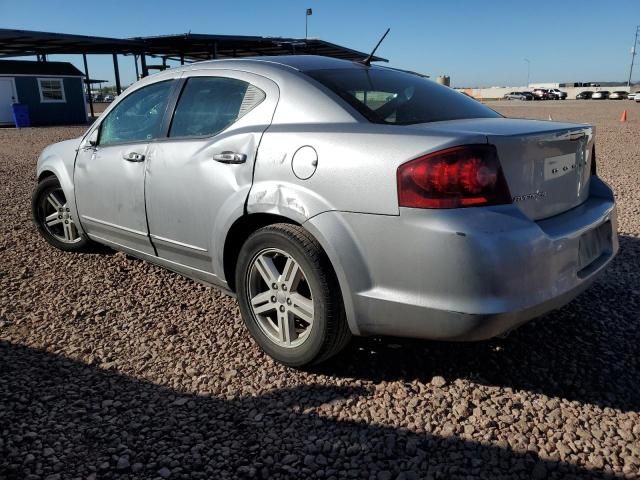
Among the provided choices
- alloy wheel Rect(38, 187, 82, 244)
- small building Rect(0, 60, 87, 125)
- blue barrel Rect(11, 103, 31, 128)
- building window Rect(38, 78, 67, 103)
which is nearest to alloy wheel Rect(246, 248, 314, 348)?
alloy wheel Rect(38, 187, 82, 244)

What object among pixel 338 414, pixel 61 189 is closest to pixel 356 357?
pixel 338 414

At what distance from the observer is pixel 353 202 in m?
2.40

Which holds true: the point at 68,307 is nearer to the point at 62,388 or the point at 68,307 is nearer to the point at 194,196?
the point at 62,388

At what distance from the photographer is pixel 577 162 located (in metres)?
2.77

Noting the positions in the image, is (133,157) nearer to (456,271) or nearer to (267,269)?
(267,269)

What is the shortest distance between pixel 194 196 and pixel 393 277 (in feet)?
4.54

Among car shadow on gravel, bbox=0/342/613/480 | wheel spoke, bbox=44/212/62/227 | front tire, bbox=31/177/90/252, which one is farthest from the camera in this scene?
wheel spoke, bbox=44/212/62/227

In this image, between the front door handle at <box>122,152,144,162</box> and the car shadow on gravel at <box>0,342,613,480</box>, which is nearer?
the car shadow on gravel at <box>0,342,613,480</box>

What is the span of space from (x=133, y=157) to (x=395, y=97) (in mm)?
1798

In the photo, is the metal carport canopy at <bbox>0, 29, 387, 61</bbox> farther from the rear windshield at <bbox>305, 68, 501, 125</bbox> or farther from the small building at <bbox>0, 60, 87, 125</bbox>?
the rear windshield at <bbox>305, 68, 501, 125</bbox>

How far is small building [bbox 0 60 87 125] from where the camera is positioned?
2542 cm

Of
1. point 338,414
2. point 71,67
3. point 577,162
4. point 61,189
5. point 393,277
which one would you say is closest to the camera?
point 393,277

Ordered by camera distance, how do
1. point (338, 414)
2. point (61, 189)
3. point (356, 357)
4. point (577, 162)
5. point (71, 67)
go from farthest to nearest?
point (71, 67)
point (61, 189)
point (356, 357)
point (577, 162)
point (338, 414)

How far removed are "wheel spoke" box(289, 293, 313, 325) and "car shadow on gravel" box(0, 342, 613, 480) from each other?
1.22ft
